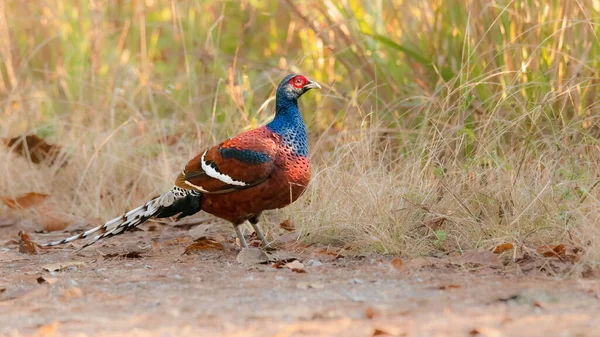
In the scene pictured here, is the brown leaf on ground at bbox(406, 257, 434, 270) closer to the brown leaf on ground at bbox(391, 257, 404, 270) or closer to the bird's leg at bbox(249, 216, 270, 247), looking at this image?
the brown leaf on ground at bbox(391, 257, 404, 270)

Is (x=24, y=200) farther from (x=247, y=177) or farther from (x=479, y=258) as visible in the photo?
(x=479, y=258)

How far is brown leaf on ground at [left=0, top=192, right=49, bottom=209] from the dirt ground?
1.19 m

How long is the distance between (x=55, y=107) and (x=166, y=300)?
15.1 ft

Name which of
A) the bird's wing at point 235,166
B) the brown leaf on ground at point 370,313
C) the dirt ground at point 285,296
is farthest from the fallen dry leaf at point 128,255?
the brown leaf on ground at point 370,313

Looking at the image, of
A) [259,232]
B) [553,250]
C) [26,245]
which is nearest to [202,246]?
[259,232]

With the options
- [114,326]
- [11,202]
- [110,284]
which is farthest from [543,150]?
[11,202]

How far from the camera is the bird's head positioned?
4723 millimetres

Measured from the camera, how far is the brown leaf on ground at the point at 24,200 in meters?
5.66

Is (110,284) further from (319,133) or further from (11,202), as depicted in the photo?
(319,133)

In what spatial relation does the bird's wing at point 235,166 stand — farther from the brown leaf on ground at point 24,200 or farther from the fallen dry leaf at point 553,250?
the brown leaf on ground at point 24,200

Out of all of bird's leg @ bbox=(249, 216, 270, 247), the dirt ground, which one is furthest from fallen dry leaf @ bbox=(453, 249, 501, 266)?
bird's leg @ bbox=(249, 216, 270, 247)

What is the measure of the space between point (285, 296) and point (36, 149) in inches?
133

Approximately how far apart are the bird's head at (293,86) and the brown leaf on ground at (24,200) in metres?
1.78

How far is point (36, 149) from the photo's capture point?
6184mm
